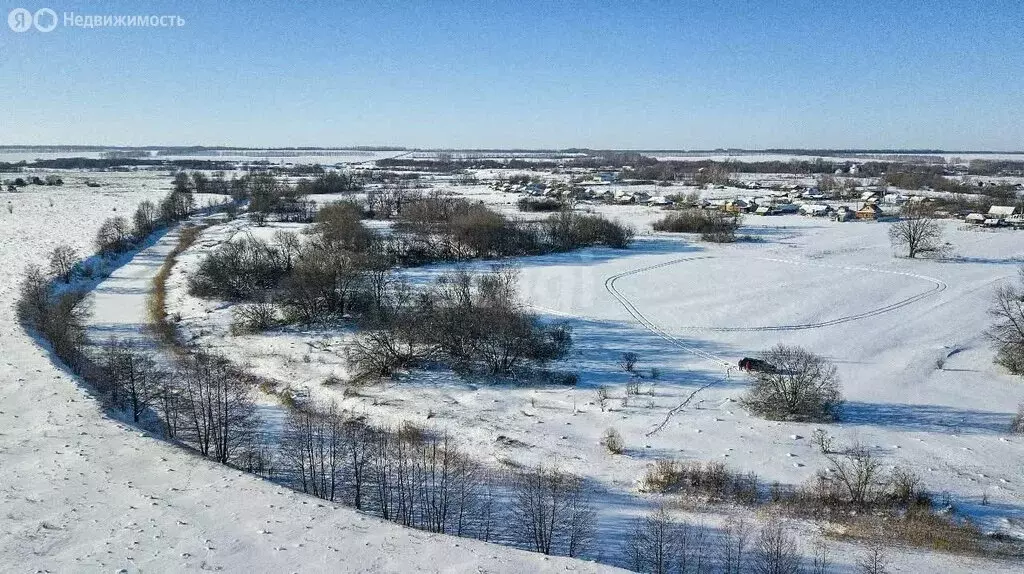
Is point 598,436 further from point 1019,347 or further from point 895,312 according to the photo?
point 895,312

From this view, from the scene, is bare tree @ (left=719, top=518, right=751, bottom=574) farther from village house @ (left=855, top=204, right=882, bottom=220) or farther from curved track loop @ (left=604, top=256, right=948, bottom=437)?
village house @ (left=855, top=204, right=882, bottom=220)

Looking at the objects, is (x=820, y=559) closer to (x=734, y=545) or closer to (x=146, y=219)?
(x=734, y=545)

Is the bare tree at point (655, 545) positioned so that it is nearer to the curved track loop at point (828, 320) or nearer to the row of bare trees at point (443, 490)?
the row of bare trees at point (443, 490)

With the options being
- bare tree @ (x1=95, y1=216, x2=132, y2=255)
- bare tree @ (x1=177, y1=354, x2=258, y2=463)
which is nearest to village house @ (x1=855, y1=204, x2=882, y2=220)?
bare tree @ (x1=177, y1=354, x2=258, y2=463)

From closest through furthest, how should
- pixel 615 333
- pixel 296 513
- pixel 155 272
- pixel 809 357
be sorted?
1. pixel 296 513
2. pixel 809 357
3. pixel 615 333
4. pixel 155 272

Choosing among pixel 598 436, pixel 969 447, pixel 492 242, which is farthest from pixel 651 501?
pixel 492 242

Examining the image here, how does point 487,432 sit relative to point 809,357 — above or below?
below

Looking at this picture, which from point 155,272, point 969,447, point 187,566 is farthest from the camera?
point 155,272
